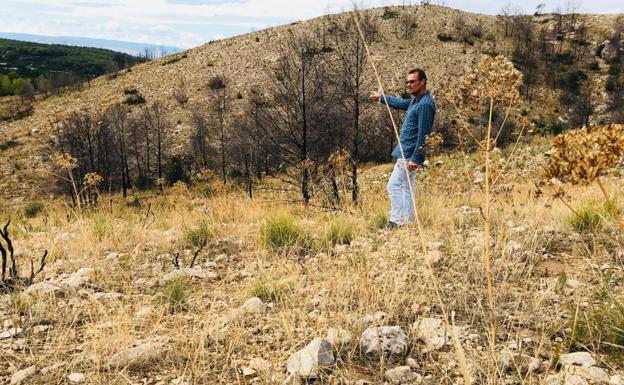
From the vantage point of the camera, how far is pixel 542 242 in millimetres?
3736

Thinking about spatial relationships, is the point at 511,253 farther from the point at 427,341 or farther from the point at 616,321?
the point at 427,341

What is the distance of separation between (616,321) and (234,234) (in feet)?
12.3

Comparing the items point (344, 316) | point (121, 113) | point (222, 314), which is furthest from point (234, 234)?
point (121, 113)

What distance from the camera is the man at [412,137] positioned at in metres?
4.90

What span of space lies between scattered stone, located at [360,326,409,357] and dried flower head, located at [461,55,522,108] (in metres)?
1.36

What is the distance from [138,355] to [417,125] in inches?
152

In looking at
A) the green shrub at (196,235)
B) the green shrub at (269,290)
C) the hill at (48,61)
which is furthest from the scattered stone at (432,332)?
the hill at (48,61)

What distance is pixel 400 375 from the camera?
2186 millimetres

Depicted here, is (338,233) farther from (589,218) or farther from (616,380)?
(616,380)

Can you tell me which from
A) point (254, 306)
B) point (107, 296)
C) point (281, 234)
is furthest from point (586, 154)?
point (281, 234)

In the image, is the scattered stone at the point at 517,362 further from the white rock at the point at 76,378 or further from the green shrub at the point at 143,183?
the green shrub at the point at 143,183

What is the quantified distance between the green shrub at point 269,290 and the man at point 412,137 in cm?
198

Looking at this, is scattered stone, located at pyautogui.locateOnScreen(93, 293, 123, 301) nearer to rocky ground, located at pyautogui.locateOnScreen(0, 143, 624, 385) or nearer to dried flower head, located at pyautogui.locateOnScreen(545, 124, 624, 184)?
rocky ground, located at pyautogui.locateOnScreen(0, 143, 624, 385)

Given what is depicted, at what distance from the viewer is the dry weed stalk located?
4.81ft
